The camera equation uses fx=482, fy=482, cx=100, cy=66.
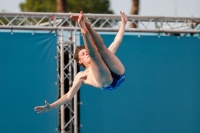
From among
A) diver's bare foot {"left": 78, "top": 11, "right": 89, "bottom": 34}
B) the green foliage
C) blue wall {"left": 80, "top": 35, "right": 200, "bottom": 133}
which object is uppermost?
the green foliage

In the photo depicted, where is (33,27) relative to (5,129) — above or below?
above

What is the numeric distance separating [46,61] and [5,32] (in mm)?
942

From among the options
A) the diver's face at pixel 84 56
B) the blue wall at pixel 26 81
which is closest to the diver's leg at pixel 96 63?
the diver's face at pixel 84 56

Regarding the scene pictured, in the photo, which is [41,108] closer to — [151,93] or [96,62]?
[96,62]

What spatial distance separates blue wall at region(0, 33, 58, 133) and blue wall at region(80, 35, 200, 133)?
2.35 ft

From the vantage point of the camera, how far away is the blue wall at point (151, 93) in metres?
9.29

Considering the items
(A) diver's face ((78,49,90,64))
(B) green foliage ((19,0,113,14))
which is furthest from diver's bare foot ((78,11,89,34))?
(B) green foliage ((19,0,113,14))

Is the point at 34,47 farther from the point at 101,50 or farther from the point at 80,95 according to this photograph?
the point at 101,50

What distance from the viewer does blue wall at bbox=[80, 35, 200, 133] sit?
9289 mm

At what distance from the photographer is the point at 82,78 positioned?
6496 mm

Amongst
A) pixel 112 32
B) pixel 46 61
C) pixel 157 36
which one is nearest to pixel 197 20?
pixel 157 36

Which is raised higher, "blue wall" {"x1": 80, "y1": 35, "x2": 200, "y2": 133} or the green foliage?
the green foliage

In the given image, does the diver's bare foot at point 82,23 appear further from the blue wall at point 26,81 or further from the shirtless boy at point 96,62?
the blue wall at point 26,81

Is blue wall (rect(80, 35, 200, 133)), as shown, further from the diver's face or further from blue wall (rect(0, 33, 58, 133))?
the diver's face
